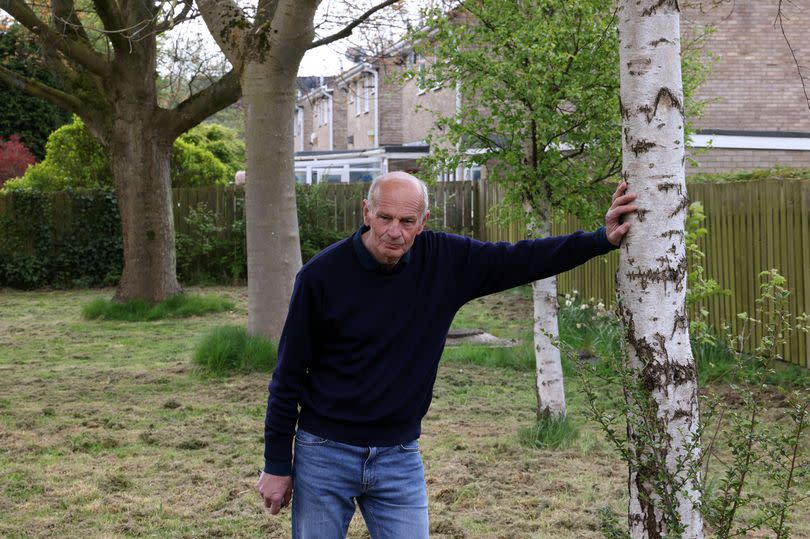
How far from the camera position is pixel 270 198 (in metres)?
10.0

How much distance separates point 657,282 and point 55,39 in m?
13.3

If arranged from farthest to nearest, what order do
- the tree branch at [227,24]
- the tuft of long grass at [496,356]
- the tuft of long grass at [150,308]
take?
the tuft of long grass at [150,308] < the tuft of long grass at [496,356] < the tree branch at [227,24]

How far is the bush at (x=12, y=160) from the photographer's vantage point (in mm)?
26078

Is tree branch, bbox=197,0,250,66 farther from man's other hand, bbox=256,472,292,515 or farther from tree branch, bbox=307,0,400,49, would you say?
man's other hand, bbox=256,472,292,515

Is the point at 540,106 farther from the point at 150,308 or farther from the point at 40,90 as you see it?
the point at 40,90

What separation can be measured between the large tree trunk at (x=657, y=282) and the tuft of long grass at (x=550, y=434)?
149 inches

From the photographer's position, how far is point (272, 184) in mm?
10055

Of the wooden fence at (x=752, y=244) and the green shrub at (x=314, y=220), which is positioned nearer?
the wooden fence at (x=752, y=244)

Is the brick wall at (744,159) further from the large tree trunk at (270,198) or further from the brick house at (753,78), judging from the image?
the large tree trunk at (270,198)

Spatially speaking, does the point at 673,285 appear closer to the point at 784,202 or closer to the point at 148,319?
the point at 784,202

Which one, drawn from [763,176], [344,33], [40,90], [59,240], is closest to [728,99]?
[763,176]

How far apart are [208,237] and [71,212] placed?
2927mm

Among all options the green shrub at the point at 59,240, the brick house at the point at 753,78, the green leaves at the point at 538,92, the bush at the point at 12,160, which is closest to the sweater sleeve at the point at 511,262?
the green leaves at the point at 538,92

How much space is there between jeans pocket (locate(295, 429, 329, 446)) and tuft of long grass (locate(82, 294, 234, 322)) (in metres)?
12.2
